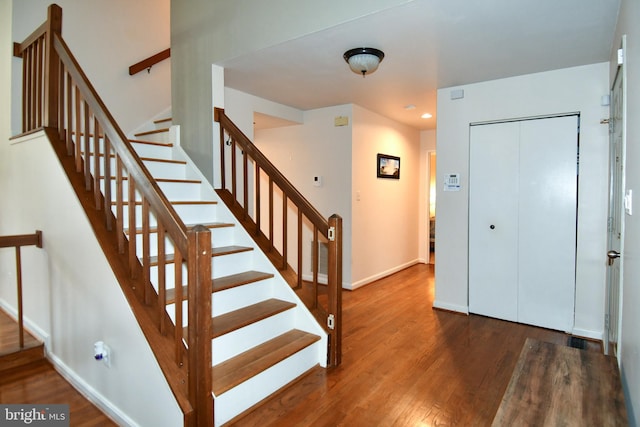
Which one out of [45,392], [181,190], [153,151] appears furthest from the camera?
[153,151]

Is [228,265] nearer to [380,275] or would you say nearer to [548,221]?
[548,221]

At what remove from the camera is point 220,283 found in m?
2.49

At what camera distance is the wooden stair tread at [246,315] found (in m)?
2.19

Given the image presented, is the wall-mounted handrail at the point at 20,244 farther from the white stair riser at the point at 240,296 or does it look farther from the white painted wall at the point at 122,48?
the white painted wall at the point at 122,48

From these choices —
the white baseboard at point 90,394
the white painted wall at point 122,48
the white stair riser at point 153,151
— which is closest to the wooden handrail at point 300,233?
the white stair riser at point 153,151

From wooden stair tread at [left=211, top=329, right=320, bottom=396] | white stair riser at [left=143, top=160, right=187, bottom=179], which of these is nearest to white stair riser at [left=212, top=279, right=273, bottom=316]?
wooden stair tread at [left=211, top=329, right=320, bottom=396]

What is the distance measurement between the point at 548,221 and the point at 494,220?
0.45m

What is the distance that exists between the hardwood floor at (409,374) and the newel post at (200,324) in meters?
0.39

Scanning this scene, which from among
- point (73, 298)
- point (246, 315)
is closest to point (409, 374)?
point (246, 315)

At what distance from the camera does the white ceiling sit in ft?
7.32

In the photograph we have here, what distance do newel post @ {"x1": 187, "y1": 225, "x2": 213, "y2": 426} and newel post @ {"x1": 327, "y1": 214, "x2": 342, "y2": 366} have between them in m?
1.00

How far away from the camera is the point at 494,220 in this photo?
11.6ft

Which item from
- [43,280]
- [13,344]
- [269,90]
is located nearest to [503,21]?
[269,90]

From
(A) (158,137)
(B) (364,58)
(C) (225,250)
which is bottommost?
(C) (225,250)
